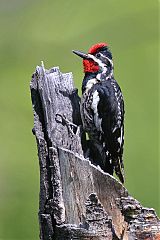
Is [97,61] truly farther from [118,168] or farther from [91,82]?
[118,168]

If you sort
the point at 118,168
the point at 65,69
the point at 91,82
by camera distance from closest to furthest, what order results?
the point at 118,168, the point at 91,82, the point at 65,69

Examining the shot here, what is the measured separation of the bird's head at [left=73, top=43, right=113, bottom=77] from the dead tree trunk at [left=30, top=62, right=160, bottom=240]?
69 cm

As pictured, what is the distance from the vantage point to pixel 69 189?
4434 millimetres

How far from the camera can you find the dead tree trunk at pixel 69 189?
4191mm

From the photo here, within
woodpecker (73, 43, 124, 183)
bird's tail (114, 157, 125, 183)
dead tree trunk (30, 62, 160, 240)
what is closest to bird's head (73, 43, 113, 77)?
woodpecker (73, 43, 124, 183)

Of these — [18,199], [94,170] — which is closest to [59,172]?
[94,170]

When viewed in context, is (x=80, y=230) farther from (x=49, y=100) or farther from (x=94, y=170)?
(x=49, y=100)

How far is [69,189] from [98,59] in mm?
1431

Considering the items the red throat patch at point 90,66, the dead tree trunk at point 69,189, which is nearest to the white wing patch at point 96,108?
the red throat patch at point 90,66

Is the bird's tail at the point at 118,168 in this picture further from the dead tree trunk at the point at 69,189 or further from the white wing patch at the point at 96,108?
the dead tree trunk at the point at 69,189

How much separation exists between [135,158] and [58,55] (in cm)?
113

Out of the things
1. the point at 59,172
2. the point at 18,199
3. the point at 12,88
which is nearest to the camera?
the point at 59,172

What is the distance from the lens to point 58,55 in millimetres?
7828

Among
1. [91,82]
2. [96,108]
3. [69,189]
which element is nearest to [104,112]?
[96,108]
